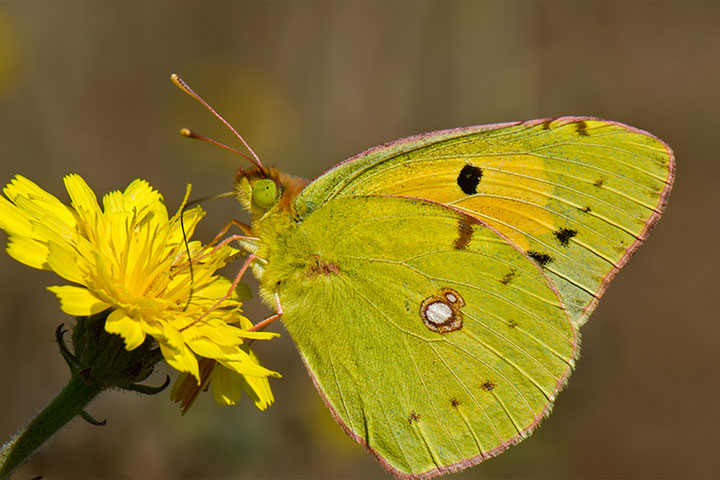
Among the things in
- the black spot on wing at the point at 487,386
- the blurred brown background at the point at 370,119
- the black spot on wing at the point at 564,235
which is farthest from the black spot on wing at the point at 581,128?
the blurred brown background at the point at 370,119

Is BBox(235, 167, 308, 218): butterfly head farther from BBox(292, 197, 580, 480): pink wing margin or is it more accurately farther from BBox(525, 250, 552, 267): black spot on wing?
BBox(525, 250, 552, 267): black spot on wing

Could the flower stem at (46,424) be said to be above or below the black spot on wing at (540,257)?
above

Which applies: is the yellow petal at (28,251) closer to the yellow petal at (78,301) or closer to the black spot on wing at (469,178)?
the yellow petal at (78,301)

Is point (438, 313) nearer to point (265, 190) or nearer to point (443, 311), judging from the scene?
point (443, 311)

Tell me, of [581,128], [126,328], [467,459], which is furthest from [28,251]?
[581,128]

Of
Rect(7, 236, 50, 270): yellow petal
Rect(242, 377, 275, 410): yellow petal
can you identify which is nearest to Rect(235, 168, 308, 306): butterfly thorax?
Rect(242, 377, 275, 410): yellow petal

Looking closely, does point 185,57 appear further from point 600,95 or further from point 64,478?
point 64,478
